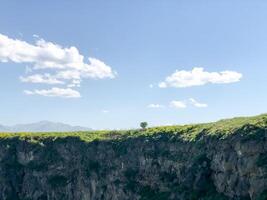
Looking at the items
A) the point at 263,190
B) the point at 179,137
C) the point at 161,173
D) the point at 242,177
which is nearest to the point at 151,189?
the point at 161,173

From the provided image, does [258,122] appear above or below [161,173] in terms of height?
above

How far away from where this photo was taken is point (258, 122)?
443ft

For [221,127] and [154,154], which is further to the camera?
[154,154]

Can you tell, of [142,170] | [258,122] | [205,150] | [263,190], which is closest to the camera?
[263,190]

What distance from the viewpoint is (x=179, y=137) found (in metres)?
175

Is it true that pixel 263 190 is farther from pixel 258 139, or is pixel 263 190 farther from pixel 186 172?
pixel 186 172

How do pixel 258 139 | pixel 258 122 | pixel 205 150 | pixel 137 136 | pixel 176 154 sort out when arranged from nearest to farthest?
pixel 258 139, pixel 258 122, pixel 205 150, pixel 176 154, pixel 137 136

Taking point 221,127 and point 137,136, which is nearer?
point 221,127

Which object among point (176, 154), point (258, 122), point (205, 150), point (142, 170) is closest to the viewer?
point (258, 122)

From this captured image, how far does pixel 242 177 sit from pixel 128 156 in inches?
2731

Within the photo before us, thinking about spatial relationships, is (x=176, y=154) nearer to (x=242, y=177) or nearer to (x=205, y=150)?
(x=205, y=150)

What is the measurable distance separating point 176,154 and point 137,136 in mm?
28311

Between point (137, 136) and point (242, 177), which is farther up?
point (137, 136)

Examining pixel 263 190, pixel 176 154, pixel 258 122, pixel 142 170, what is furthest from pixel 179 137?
pixel 263 190
